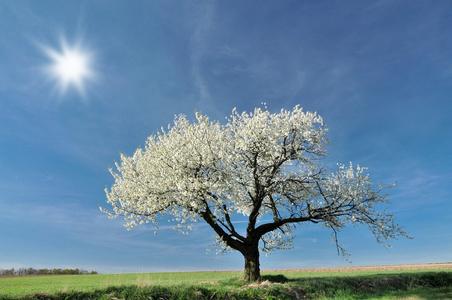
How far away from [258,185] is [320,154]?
5.91 metres

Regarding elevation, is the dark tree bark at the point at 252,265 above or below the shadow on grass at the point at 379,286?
above

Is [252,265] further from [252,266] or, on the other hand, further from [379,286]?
[379,286]

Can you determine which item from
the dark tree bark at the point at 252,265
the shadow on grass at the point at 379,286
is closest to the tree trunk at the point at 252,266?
the dark tree bark at the point at 252,265

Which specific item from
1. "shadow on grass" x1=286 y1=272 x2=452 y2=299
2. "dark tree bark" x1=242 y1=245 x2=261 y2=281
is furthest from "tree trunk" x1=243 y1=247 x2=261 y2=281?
"shadow on grass" x1=286 y1=272 x2=452 y2=299

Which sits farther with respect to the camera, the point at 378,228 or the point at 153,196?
the point at 378,228

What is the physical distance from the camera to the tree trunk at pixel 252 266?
2328 cm

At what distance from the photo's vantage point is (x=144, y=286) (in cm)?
1605

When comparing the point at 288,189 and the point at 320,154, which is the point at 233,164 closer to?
the point at 288,189

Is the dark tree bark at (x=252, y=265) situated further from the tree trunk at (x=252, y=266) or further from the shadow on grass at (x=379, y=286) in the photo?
the shadow on grass at (x=379, y=286)

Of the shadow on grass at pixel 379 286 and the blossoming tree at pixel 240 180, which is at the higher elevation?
the blossoming tree at pixel 240 180

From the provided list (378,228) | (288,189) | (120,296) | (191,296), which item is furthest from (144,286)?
(378,228)

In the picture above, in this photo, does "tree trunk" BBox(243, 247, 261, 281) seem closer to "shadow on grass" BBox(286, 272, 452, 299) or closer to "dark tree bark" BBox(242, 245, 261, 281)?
"dark tree bark" BBox(242, 245, 261, 281)

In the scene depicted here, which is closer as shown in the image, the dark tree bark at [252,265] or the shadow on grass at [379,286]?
the shadow on grass at [379,286]

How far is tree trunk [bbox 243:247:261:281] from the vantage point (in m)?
23.3
